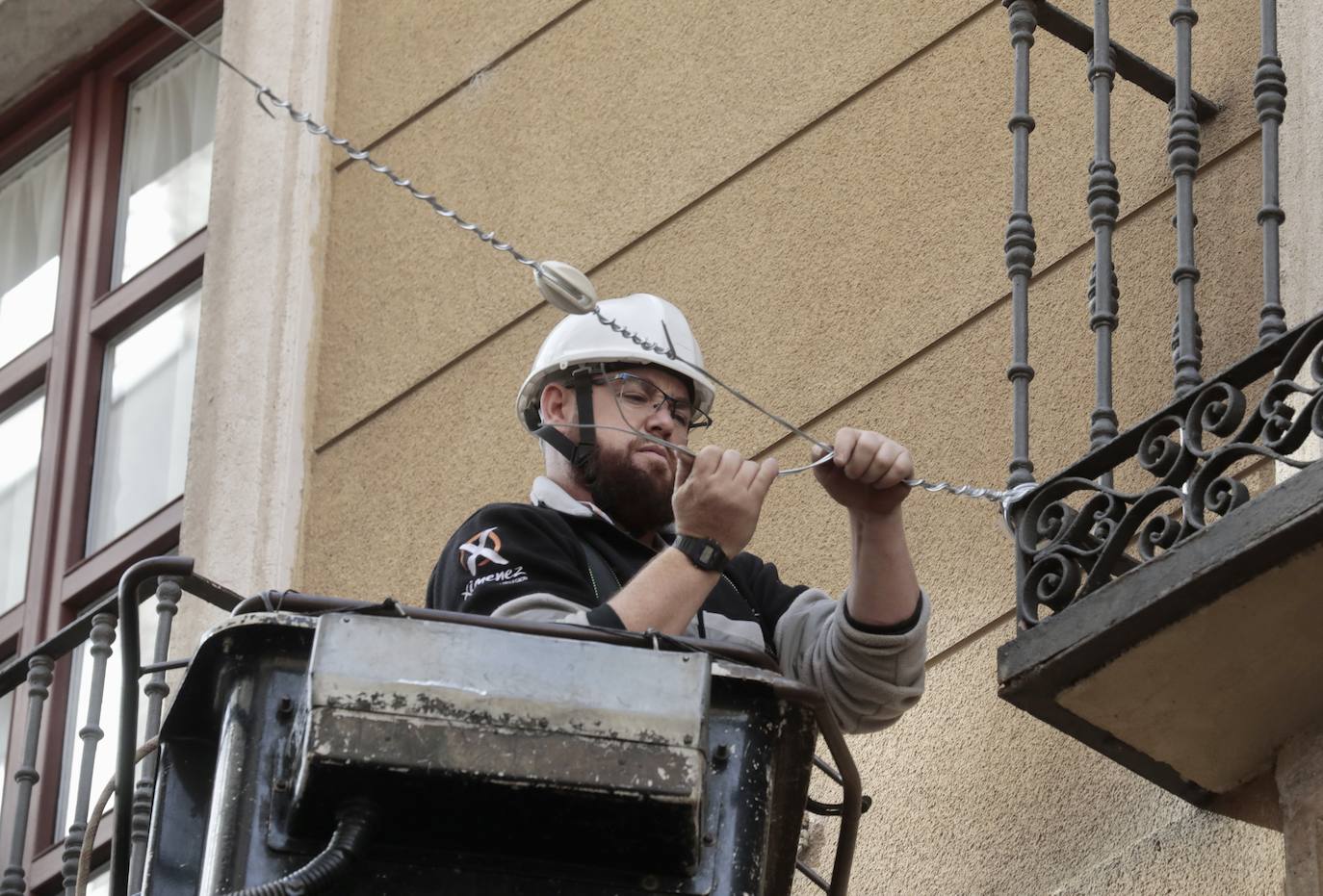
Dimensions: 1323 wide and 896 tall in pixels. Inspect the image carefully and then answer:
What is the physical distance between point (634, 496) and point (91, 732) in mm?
1420

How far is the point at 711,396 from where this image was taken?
5.95m

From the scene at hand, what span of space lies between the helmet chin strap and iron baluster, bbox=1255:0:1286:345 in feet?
4.14

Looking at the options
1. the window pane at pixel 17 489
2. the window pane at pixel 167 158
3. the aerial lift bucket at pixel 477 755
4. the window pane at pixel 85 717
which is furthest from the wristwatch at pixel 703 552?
the window pane at pixel 167 158

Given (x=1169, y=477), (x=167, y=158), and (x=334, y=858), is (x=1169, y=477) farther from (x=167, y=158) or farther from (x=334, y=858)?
(x=167, y=158)

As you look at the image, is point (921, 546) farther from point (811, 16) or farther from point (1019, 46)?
point (811, 16)

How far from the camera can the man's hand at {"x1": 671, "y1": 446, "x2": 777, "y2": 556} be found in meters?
5.10

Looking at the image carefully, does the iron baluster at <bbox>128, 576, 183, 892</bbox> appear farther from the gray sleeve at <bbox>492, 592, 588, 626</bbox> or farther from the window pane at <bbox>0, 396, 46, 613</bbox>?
the window pane at <bbox>0, 396, 46, 613</bbox>

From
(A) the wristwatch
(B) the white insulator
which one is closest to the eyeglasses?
(B) the white insulator

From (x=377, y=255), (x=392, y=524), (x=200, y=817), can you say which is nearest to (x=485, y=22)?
(x=377, y=255)

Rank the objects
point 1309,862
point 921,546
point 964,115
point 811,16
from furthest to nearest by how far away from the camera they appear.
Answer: point 811,16
point 964,115
point 921,546
point 1309,862

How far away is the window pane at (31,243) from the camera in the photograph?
926cm

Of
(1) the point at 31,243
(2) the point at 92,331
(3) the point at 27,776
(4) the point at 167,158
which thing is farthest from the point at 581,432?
(1) the point at 31,243

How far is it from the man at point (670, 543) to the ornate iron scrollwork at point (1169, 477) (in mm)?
256

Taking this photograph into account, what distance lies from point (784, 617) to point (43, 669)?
1.86m
